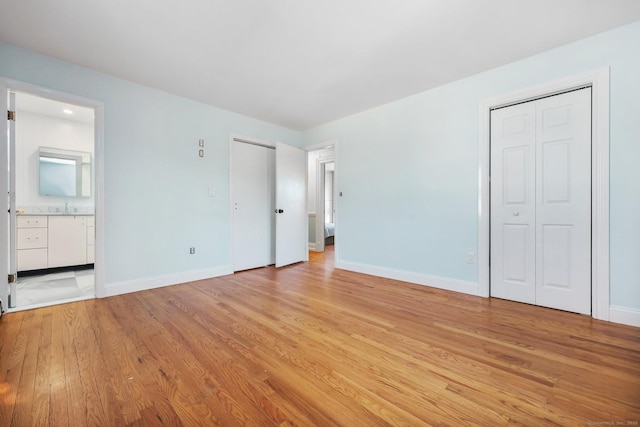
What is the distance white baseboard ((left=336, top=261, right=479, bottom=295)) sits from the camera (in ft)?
9.51

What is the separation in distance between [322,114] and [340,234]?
192 cm

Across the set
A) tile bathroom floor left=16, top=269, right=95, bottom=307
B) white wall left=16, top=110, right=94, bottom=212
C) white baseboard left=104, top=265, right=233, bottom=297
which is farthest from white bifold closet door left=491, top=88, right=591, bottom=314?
white wall left=16, top=110, right=94, bottom=212

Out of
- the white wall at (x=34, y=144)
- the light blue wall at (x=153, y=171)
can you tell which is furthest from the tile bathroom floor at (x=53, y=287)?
the white wall at (x=34, y=144)

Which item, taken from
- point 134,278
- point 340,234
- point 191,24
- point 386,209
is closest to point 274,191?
point 340,234

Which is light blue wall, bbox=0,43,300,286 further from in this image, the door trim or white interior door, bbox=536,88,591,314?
the door trim

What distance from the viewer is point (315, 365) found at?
1552 millimetres

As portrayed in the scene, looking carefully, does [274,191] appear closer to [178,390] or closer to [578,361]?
[178,390]

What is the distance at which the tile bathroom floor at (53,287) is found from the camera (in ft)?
8.96

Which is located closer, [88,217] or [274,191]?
[88,217]

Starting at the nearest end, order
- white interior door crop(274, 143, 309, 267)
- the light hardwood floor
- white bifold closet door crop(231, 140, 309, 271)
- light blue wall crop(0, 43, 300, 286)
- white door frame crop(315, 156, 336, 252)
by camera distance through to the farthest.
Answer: the light hardwood floor → light blue wall crop(0, 43, 300, 286) → white bifold closet door crop(231, 140, 309, 271) → white interior door crop(274, 143, 309, 267) → white door frame crop(315, 156, 336, 252)

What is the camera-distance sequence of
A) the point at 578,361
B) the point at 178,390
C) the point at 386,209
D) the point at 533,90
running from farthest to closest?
the point at 386,209 < the point at 533,90 < the point at 578,361 < the point at 178,390

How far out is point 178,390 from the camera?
1337 mm

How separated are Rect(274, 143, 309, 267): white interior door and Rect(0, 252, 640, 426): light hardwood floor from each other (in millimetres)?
1802

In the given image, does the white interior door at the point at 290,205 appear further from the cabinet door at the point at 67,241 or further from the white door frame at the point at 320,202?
the cabinet door at the point at 67,241
